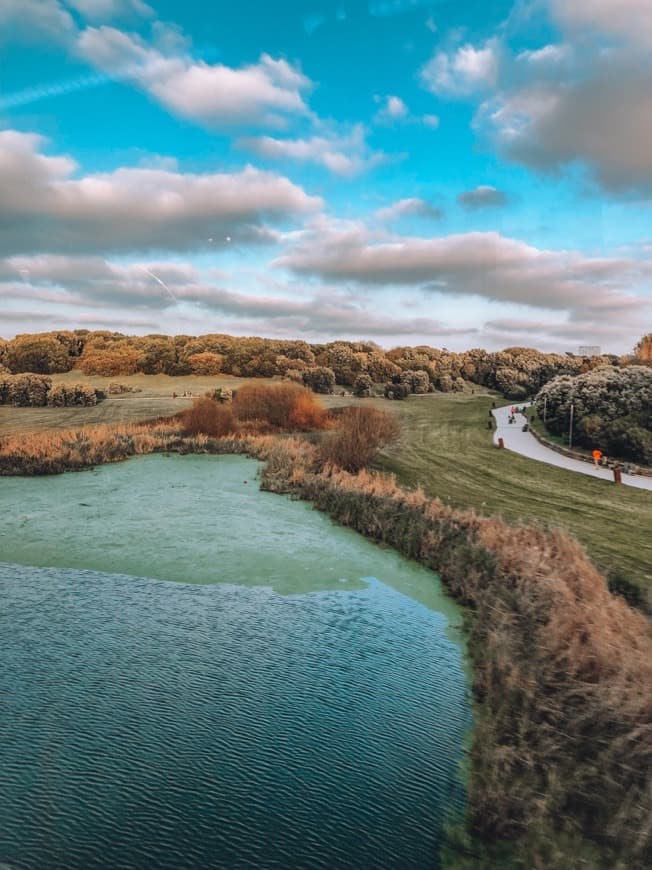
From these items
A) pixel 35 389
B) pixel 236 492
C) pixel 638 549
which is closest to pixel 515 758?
pixel 638 549

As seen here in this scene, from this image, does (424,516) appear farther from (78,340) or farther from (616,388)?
(78,340)

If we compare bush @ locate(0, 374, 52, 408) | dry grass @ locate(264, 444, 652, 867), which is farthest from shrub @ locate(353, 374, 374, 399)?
dry grass @ locate(264, 444, 652, 867)

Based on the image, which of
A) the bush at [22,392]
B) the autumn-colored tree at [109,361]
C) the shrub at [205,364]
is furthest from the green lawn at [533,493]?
the autumn-colored tree at [109,361]

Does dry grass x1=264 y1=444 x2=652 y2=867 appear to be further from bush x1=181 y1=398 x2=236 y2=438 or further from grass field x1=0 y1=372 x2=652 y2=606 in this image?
bush x1=181 y1=398 x2=236 y2=438

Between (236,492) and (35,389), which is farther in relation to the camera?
(35,389)

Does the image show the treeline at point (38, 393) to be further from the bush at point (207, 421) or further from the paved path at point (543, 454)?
the paved path at point (543, 454)

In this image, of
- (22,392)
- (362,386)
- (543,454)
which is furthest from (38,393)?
(543,454)
